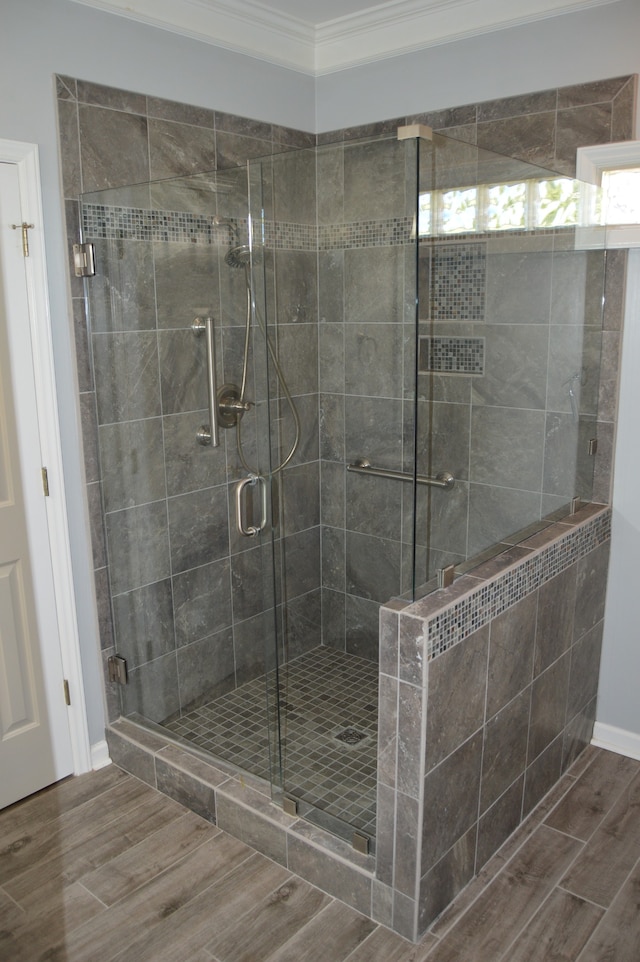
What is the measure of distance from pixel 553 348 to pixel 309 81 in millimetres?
1666

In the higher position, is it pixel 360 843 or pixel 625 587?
pixel 625 587

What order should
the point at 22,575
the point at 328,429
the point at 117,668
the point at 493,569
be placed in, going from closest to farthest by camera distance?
the point at 493,569
the point at 328,429
the point at 22,575
the point at 117,668

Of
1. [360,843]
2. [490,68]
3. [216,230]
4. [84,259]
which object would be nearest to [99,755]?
[360,843]

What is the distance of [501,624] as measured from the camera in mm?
2139

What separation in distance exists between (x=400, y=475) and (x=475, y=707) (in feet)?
2.18

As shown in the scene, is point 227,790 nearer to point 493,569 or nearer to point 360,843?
point 360,843

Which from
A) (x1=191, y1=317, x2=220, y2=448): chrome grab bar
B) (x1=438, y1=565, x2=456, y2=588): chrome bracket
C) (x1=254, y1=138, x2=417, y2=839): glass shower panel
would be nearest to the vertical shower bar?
(x1=191, y1=317, x2=220, y2=448): chrome grab bar

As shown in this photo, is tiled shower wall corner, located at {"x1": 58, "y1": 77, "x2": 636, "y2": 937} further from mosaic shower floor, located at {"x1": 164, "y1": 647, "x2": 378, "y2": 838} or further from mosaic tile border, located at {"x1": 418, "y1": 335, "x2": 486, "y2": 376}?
mosaic tile border, located at {"x1": 418, "y1": 335, "x2": 486, "y2": 376}

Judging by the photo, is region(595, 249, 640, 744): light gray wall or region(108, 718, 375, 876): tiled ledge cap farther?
region(595, 249, 640, 744): light gray wall

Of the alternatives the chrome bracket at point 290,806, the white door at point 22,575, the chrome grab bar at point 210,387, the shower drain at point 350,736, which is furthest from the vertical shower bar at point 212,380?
the chrome bracket at point 290,806

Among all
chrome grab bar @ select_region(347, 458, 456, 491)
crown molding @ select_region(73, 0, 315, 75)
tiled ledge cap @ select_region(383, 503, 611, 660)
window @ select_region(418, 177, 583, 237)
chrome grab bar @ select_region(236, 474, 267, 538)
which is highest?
crown molding @ select_region(73, 0, 315, 75)

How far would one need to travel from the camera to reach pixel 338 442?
2309 mm

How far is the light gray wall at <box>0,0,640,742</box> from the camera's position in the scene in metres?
2.28

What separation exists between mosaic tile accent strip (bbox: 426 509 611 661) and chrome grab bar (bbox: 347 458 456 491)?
11.5 inches
